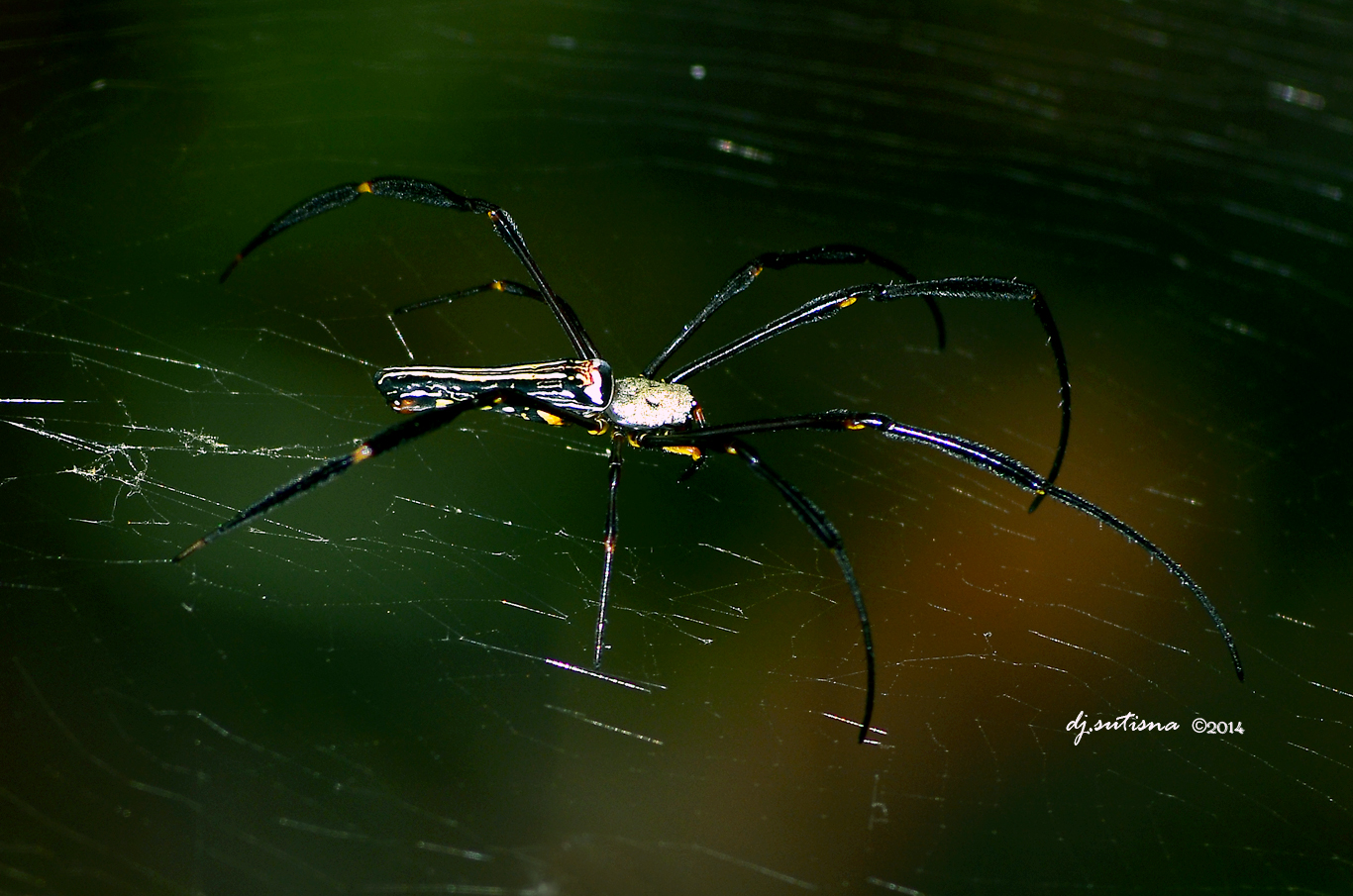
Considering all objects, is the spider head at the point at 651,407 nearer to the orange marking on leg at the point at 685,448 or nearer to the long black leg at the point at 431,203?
the orange marking on leg at the point at 685,448

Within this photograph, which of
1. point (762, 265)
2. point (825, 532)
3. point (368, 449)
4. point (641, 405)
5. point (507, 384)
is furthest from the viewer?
point (762, 265)

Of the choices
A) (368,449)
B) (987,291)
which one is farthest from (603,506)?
(987,291)

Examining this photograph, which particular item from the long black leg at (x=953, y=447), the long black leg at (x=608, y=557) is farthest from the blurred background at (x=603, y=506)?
the long black leg at (x=953, y=447)

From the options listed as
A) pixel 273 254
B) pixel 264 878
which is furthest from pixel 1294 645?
pixel 273 254

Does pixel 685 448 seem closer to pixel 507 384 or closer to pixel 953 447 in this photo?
pixel 507 384

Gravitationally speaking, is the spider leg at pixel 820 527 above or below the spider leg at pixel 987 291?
below
